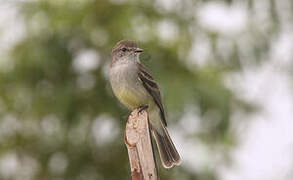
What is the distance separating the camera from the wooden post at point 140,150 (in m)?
4.15

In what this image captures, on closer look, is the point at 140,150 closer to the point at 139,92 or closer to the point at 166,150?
the point at 166,150

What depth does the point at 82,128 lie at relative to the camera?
8391 mm

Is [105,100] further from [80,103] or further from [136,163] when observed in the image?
[136,163]

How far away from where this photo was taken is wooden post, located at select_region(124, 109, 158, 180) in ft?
13.6

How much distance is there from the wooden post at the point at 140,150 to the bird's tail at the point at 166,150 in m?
0.84

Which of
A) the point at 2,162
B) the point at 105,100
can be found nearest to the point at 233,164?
the point at 105,100

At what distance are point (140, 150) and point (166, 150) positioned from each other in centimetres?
126

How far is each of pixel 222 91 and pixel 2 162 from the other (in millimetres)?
2721

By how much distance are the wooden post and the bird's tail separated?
2.77ft

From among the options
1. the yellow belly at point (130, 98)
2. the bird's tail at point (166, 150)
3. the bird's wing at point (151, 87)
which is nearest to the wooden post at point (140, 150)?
the bird's tail at point (166, 150)

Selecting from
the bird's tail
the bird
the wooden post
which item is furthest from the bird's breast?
the wooden post

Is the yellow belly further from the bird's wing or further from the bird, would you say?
the bird's wing

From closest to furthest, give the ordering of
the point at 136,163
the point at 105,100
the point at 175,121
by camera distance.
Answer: the point at 136,163 → the point at 175,121 → the point at 105,100

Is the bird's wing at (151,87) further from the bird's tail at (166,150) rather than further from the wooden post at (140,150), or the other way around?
the wooden post at (140,150)
